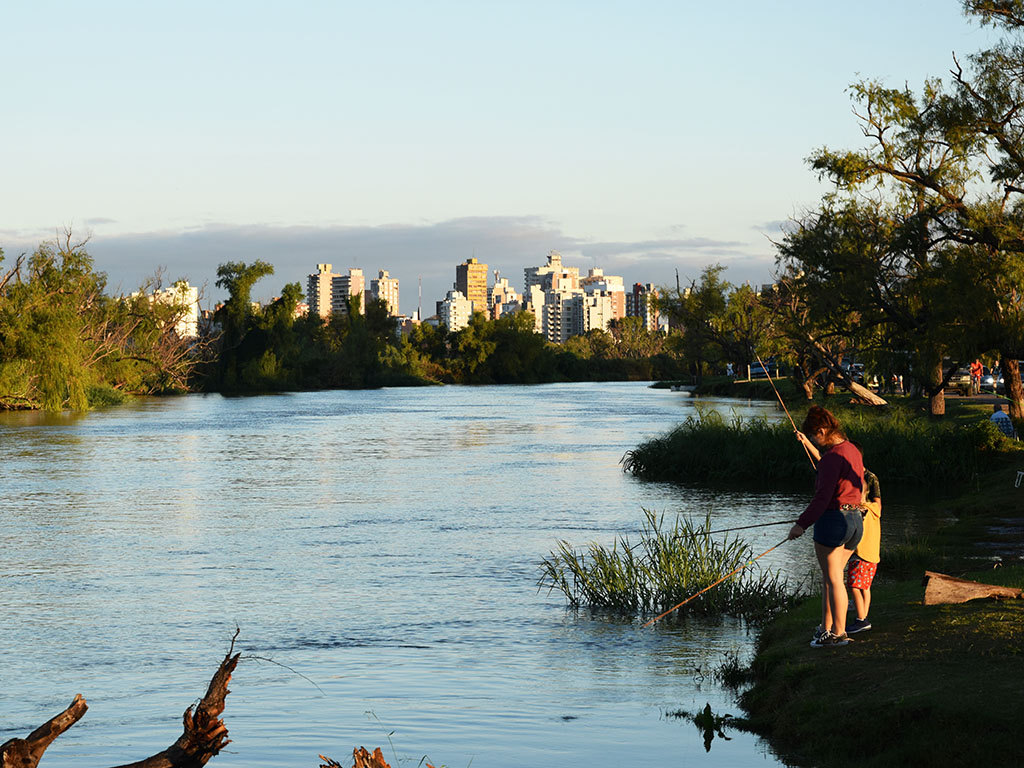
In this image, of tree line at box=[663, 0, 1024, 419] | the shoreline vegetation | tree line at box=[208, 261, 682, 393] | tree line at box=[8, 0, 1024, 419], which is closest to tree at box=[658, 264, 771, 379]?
tree line at box=[8, 0, 1024, 419]

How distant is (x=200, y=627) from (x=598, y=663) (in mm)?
5401

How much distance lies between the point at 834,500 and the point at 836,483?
14 cm

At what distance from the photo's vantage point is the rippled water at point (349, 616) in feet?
33.7

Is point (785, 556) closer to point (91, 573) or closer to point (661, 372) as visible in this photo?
point (91, 573)

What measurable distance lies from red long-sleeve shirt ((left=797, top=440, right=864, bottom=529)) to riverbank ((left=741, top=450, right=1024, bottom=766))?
4.09 ft

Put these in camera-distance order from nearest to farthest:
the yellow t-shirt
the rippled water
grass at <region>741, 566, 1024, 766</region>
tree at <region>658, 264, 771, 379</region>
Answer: grass at <region>741, 566, 1024, 766</region> → the yellow t-shirt → the rippled water → tree at <region>658, 264, 771, 379</region>

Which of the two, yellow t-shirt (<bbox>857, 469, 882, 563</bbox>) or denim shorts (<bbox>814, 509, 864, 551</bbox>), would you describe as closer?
denim shorts (<bbox>814, 509, 864, 551</bbox>)

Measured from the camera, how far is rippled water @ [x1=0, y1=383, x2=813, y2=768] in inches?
404

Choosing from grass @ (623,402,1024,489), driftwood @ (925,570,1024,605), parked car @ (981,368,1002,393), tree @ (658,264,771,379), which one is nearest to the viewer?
driftwood @ (925,570,1024,605)

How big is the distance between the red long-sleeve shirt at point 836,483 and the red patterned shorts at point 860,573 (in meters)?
0.86

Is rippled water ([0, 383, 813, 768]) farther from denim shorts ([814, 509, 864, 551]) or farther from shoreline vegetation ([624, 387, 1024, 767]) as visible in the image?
denim shorts ([814, 509, 864, 551])

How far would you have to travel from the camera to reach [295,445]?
160 feet

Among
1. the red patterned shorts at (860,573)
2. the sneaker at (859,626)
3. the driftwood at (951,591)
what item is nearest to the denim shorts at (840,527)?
the red patterned shorts at (860,573)

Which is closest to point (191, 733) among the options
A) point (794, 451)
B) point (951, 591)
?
point (951, 591)
